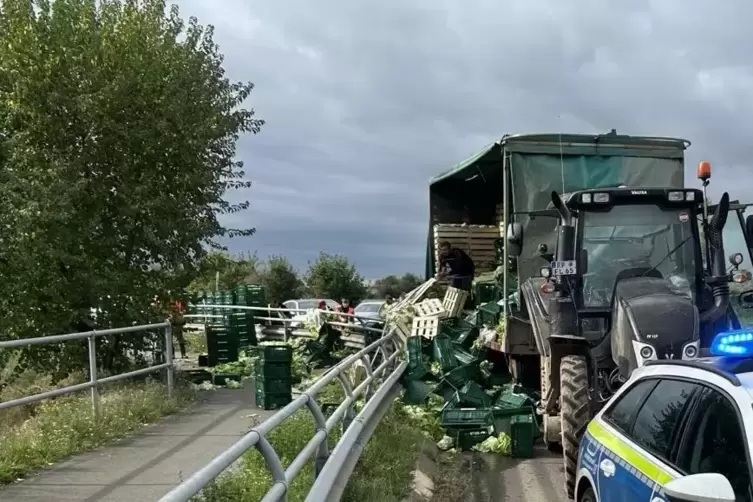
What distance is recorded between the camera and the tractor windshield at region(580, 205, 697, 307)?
8734mm

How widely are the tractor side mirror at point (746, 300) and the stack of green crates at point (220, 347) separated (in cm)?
1159

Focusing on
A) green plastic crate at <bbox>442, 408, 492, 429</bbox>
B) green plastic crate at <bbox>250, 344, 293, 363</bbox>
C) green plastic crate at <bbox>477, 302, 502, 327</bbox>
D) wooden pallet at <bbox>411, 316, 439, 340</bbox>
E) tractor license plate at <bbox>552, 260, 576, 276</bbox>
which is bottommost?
green plastic crate at <bbox>442, 408, 492, 429</bbox>

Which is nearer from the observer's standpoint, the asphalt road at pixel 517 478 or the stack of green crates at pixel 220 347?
the asphalt road at pixel 517 478

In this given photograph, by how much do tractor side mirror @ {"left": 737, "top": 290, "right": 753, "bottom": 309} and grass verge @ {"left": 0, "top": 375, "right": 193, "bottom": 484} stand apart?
730cm

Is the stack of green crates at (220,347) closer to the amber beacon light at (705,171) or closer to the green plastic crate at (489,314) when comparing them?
the green plastic crate at (489,314)

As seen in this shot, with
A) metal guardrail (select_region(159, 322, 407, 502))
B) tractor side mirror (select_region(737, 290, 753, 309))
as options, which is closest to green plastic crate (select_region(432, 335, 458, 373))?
metal guardrail (select_region(159, 322, 407, 502))

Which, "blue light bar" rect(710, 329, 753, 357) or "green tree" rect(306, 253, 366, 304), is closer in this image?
"blue light bar" rect(710, 329, 753, 357)

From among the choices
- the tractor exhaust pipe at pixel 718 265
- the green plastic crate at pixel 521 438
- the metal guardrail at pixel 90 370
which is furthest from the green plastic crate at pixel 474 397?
the metal guardrail at pixel 90 370

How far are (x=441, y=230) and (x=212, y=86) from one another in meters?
5.31

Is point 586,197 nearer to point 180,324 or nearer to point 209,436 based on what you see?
point 209,436

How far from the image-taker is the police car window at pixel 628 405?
15.0 feet

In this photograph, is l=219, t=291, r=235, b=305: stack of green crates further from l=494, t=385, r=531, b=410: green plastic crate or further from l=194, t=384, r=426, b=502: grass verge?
l=194, t=384, r=426, b=502: grass verge

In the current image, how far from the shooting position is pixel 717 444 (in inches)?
142

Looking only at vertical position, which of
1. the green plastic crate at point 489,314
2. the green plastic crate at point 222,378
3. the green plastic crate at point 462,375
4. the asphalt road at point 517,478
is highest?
the green plastic crate at point 489,314
